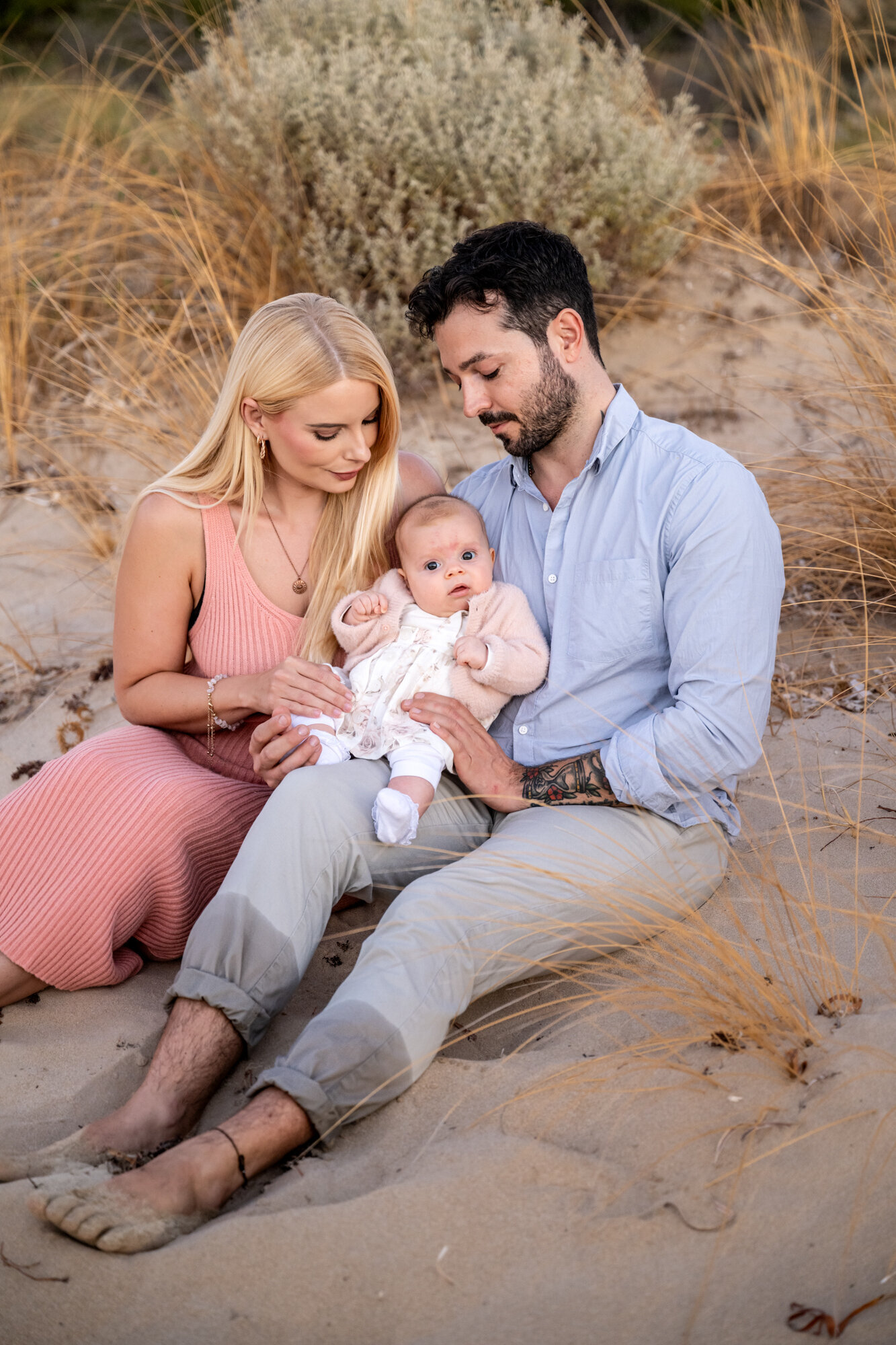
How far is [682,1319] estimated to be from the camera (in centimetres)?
188

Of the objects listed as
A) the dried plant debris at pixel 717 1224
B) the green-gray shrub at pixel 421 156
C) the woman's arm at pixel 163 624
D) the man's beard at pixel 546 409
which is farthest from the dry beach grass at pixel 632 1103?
the green-gray shrub at pixel 421 156

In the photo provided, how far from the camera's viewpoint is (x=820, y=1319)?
183 cm

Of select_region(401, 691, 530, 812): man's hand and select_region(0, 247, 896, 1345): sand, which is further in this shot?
select_region(401, 691, 530, 812): man's hand

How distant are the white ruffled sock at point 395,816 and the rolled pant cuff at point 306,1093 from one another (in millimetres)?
656

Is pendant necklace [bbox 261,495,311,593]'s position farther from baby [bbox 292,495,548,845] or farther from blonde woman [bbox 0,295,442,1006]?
baby [bbox 292,495,548,845]

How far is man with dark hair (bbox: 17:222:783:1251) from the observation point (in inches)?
93.0

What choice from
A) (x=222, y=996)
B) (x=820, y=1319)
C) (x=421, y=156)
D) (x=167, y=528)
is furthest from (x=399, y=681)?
(x=421, y=156)

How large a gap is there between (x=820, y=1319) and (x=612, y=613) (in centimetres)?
174

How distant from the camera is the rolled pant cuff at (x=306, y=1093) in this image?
7.51 ft

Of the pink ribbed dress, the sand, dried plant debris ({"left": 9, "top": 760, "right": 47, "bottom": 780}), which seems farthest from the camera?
dried plant debris ({"left": 9, "top": 760, "right": 47, "bottom": 780})

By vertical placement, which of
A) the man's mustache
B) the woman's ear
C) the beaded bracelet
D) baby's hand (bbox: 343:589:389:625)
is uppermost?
the woman's ear

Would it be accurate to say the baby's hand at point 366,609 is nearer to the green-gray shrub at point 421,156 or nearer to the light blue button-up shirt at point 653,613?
the light blue button-up shirt at point 653,613

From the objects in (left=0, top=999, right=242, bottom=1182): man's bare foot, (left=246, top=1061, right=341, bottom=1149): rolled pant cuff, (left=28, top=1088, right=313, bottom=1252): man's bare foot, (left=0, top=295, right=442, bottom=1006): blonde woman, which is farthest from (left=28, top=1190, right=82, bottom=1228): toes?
(left=0, top=295, right=442, bottom=1006): blonde woman

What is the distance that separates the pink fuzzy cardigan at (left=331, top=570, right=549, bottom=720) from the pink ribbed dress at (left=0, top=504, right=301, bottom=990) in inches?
21.3
